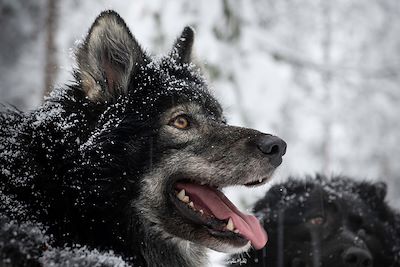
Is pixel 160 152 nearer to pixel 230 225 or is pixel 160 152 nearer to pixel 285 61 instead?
pixel 230 225

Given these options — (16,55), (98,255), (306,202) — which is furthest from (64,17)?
(98,255)

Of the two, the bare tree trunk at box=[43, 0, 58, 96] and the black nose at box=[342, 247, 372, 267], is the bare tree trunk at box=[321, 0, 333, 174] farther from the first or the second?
the black nose at box=[342, 247, 372, 267]

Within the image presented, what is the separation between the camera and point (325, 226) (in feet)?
17.3

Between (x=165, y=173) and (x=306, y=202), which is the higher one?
(x=306, y=202)

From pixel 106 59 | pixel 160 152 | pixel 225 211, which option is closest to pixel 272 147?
pixel 225 211

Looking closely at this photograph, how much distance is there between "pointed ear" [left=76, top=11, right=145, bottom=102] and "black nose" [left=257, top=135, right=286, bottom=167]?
3.47 feet

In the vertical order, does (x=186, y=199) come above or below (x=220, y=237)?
above

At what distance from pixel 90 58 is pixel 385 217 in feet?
11.5

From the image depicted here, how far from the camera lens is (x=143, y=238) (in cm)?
379

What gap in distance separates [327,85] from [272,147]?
17441 mm

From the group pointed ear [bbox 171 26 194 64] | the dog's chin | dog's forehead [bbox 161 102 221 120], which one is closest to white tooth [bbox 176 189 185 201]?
the dog's chin

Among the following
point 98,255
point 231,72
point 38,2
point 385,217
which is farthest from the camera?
point 38,2

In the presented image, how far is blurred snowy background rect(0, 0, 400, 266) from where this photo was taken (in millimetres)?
12609

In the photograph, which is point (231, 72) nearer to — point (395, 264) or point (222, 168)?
point (395, 264)
